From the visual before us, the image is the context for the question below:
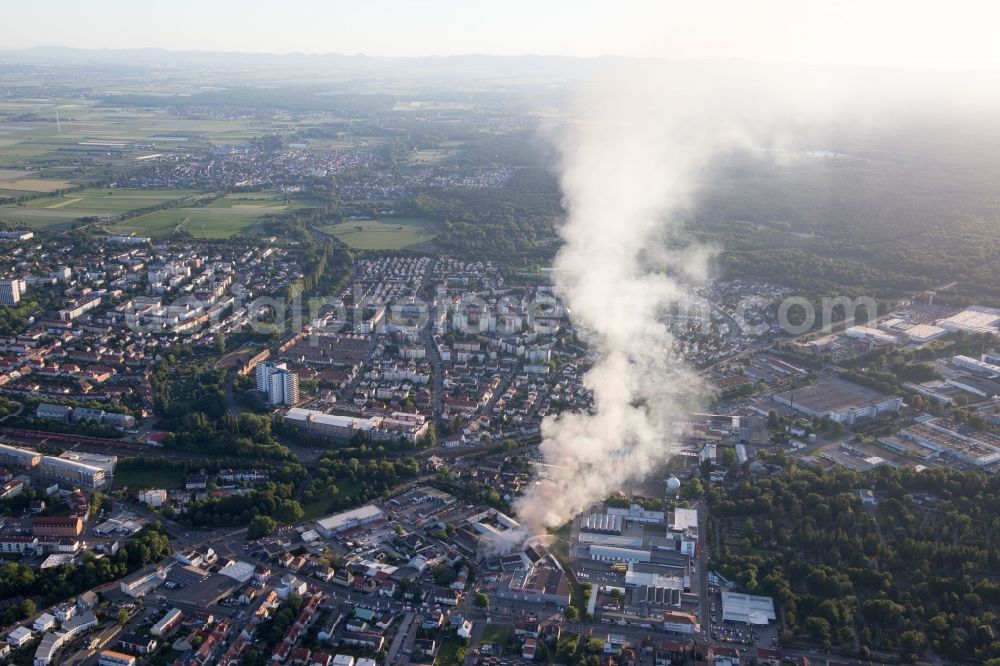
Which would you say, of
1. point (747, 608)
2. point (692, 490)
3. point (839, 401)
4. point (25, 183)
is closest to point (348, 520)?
point (692, 490)

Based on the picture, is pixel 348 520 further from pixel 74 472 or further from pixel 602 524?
pixel 74 472

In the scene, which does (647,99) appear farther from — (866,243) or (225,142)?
(225,142)

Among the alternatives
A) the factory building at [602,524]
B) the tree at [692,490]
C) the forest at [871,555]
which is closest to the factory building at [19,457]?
the factory building at [602,524]

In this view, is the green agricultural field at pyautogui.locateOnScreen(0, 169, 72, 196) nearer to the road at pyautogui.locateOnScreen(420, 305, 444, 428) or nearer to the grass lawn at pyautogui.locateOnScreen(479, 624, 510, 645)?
the road at pyautogui.locateOnScreen(420, 305, 444, 428)

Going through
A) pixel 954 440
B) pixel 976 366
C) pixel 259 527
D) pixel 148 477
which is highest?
pixel 976 366

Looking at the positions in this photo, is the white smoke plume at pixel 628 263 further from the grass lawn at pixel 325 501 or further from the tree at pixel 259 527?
the tree at pixel 259 527

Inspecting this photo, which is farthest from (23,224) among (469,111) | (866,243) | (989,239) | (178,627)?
(469,111)
